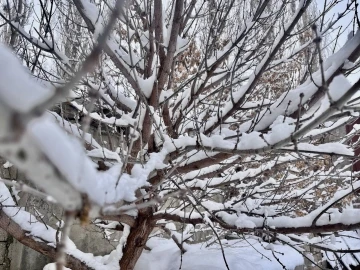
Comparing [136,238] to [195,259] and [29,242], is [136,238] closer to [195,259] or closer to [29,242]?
[29,242]

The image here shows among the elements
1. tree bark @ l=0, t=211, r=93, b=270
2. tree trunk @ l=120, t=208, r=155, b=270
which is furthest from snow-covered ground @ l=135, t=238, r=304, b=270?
tree bark @ l=0, t=211, r=93, b=270

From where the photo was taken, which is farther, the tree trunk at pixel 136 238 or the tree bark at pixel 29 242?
the tree trunk at pixel 136 238

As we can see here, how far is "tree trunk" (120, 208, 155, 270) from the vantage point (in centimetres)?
370

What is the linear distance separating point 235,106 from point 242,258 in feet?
10.1

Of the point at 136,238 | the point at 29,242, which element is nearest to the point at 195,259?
the point at 136,238

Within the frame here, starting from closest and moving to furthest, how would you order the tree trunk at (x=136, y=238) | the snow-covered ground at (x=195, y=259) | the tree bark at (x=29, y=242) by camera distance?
the tree bark at (x=29, y=242), the tree trunk at (x=136, y=238), the snow-covered ground at (x=195, y=259)

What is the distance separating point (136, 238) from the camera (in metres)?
3.71

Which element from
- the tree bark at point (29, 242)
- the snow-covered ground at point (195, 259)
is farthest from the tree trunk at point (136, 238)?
the snow-covered ground at point (195, 259)

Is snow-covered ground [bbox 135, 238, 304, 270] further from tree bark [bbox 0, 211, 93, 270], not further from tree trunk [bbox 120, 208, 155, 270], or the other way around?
tree bark [bbox 0, 211, 93, 270]

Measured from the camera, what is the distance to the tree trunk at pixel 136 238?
3695 millimetres

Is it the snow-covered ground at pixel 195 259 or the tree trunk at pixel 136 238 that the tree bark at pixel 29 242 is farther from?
the snow-covered ground at pixel 195 259

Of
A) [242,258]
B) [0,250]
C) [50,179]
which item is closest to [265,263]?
[242,258]

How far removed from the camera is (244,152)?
2162 millimetres

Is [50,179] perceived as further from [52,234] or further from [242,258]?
[242,258]
